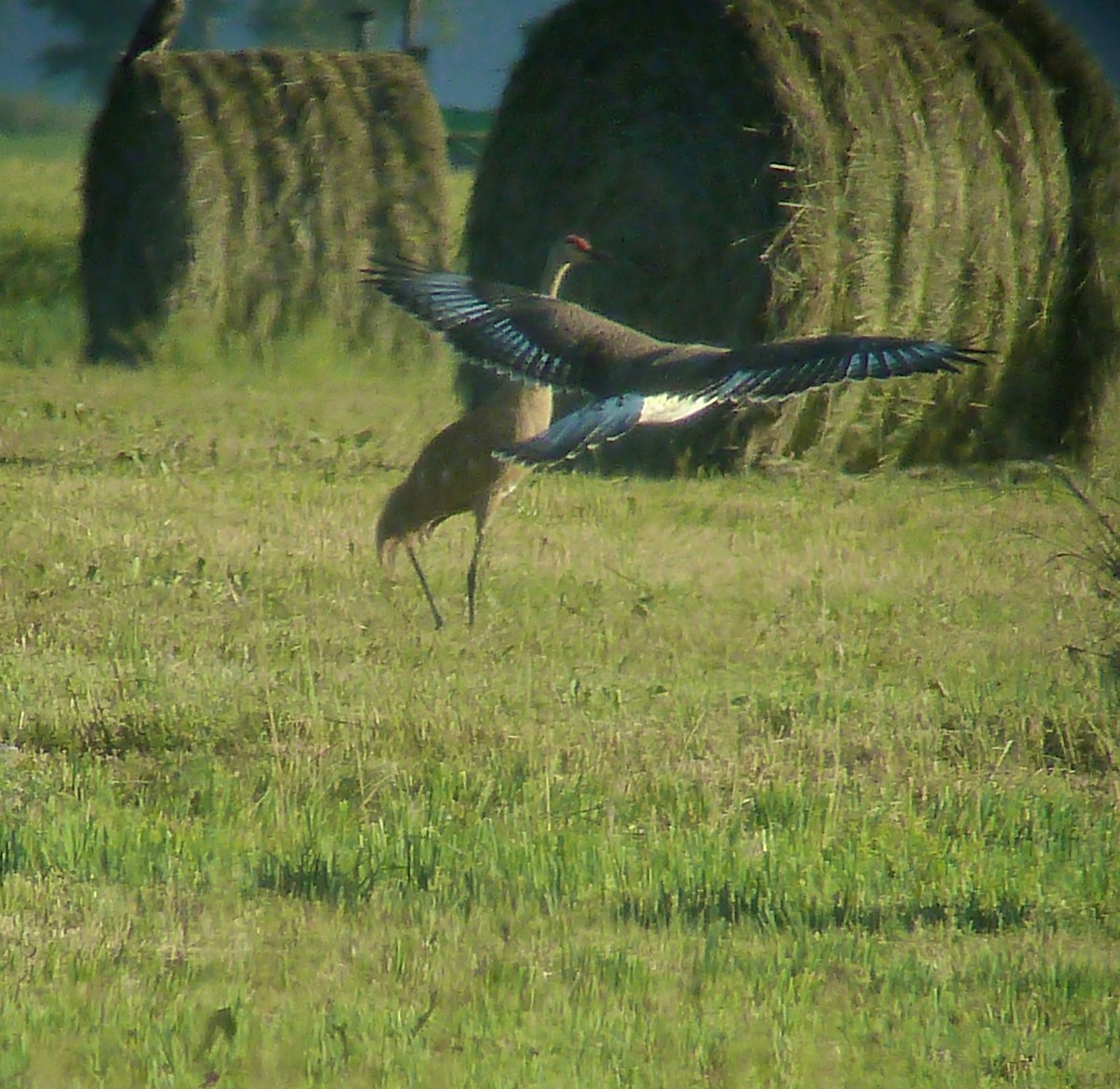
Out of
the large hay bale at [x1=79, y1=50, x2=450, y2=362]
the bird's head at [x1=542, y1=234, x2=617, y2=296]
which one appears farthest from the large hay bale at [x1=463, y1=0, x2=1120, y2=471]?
the large hay bale at [x1=79, y1=50, x2=450, y2=362]

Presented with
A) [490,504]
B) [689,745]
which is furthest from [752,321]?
[689,745]

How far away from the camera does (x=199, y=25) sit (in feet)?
188

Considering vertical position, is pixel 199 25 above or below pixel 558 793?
above

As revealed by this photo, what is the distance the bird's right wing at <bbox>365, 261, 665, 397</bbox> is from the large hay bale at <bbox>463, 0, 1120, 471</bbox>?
336 cm

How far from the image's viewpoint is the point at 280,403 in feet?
42.7

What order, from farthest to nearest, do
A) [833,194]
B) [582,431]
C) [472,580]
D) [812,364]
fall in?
1. [833,194]
2. [472,580]
3. [582,431]
4. [812,364]

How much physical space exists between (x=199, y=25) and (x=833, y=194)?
5049 centimetres

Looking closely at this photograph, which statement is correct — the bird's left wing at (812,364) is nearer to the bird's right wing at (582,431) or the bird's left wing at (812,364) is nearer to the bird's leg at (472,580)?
the bird's right wing at (582,431)

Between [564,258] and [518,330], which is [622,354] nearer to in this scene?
[518,330]

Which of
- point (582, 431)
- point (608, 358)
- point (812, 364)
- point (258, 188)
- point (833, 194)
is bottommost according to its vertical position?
point (258, 188)

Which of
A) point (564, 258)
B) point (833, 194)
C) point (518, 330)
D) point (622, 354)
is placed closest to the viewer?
point (622, 354)

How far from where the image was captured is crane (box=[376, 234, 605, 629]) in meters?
7.34

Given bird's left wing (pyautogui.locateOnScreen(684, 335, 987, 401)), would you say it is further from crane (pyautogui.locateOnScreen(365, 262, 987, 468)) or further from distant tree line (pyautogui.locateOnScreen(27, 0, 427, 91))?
distant tree line (pyautogui.locateOnScreen(27, 0, 427, 91))

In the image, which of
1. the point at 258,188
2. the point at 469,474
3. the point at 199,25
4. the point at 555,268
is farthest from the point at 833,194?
the point at 199,25
